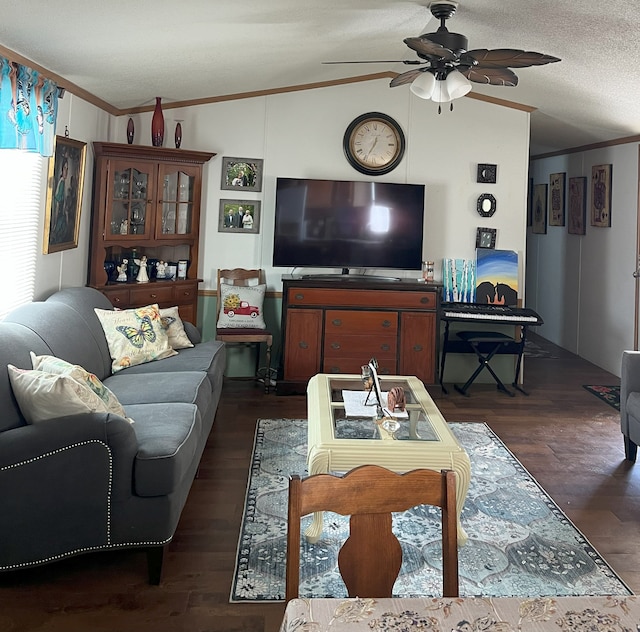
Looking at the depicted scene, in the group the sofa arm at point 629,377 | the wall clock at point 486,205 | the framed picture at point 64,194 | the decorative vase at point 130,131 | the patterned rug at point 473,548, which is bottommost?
the patterned rug at point 473,548

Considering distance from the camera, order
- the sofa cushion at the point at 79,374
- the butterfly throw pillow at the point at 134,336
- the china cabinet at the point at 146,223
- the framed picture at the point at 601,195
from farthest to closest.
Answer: the framed picture at the point at 601,195 < the china cabinet at the point at 146,223 < the butterfly throw pillow at the point at 134,336 < the sofa cushion at the point at 79,374

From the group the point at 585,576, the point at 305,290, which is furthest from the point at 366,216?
the point at 585,576

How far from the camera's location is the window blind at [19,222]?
140 inches

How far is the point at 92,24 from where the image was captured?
330cm

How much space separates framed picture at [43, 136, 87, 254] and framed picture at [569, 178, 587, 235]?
520 cm

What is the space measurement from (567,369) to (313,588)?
15.9 feet

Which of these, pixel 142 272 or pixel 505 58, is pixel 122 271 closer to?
pixel 142 272

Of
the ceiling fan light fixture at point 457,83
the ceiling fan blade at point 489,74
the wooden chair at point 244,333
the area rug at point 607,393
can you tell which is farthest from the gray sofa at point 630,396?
the wooden chair at point 244,333

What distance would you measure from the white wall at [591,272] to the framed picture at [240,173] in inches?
137

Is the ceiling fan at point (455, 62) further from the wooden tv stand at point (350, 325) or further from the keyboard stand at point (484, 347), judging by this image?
the keyboard stand at point (484, 347)

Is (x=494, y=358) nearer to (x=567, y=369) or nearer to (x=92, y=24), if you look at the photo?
(x=567, y=369)

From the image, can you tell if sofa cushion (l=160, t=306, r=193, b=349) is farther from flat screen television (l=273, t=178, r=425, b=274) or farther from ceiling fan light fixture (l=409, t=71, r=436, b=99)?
ceiling fan light fixture (l=409, t=71, r=436, b=99)

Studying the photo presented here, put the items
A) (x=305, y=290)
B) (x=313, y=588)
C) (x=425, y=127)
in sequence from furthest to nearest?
(x=425, y=127) < (x=305, y=290) < (x=313, y=588)

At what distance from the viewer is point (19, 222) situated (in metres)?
3.73
